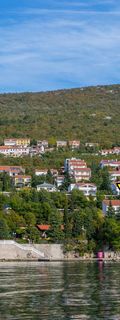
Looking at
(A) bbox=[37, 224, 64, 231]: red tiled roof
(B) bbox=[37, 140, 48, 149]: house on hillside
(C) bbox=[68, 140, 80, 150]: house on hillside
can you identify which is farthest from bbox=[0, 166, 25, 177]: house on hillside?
(A) bbox=[37, 224, 64, 231]: red tiled roof

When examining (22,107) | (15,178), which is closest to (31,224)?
(15,178)

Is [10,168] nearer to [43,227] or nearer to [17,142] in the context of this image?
[17,142]

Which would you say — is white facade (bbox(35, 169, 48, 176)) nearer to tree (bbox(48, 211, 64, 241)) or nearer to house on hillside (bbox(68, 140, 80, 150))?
house on hillside (bbox(68, 140, 80, 150))

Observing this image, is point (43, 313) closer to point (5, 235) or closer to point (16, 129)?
point (5, 235)

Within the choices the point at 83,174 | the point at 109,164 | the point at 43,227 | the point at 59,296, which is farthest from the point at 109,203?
the point at 59,296

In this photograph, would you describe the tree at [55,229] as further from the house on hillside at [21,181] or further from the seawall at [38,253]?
the house on hillside at [21,181]

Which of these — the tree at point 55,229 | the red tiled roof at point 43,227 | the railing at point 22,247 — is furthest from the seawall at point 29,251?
the red tiled roof at point 43,227
